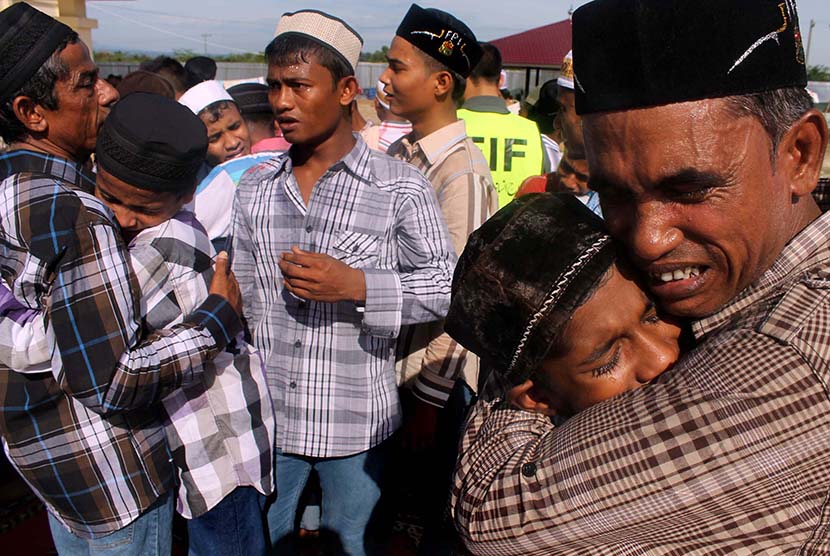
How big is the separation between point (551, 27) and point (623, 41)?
19913 mm

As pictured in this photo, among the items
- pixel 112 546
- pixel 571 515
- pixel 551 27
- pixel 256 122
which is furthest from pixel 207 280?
pixel 551 27

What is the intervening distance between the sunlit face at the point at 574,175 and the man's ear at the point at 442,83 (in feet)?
2.48

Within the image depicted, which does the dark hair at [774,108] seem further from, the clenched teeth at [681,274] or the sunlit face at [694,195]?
the clenched teeth at [681,274]

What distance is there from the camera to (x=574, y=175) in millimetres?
3396

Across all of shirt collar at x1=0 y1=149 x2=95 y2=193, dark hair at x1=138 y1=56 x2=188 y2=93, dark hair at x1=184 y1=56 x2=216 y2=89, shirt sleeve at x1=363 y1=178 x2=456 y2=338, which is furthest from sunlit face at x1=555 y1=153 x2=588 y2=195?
dark hair at x1=184 y1=56 x2=216 y2=89

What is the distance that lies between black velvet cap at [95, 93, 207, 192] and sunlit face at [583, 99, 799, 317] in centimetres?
152

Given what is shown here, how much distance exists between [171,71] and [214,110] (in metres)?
1.88

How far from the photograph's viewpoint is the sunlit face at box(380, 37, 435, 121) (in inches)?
140

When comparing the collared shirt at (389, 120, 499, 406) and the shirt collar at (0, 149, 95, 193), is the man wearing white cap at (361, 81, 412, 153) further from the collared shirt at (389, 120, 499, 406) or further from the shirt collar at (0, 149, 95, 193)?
the shirt collar at (0, 149, 95, 193)

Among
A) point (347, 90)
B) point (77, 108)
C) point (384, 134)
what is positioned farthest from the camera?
point (384, 134)

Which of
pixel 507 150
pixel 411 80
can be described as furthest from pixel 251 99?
pixel 411 80

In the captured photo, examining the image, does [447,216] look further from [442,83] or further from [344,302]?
[442,83]

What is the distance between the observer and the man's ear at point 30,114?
2301 millimetres

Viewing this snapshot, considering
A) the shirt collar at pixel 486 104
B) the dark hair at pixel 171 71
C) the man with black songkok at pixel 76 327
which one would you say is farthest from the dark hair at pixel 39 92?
the dark hair at pixel 171 71
